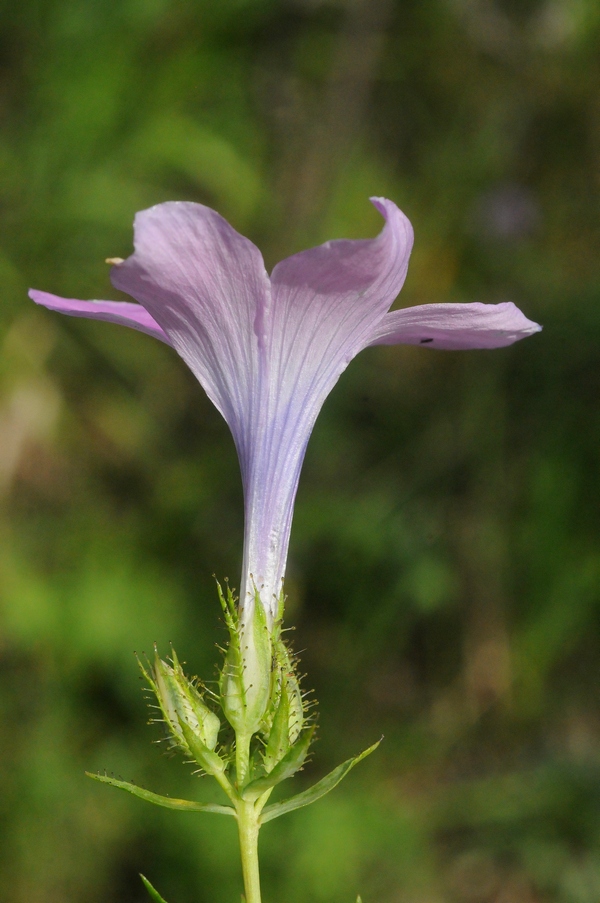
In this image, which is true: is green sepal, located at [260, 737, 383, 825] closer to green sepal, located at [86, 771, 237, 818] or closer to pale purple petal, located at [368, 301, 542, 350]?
green sepal, located at [86, 771, 237, 818]

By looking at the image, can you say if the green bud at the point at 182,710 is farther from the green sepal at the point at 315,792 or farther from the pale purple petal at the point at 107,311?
the pale purple petal at the point at 107,311

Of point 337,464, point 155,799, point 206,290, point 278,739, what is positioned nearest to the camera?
point 155,799

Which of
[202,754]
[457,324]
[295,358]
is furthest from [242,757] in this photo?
[457,324]

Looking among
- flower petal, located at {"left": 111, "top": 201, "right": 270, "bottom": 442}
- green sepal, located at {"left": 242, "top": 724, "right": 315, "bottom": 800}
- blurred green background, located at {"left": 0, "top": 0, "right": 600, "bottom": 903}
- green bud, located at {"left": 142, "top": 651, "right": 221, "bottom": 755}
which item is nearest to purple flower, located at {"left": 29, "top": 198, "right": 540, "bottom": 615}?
flower petal, located at {"left": 111, "top": 201, "right": 270, "bottom": 442}

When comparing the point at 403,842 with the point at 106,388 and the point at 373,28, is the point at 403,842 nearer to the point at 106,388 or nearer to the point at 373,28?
the point at 106,388

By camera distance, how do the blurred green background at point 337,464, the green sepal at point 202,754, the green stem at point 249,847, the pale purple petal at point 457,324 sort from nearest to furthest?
the green stem at point 249,847 → the green sepal at point 202,754 → the pale purple petal at point 457,324 → the blurred green background at point 337,464

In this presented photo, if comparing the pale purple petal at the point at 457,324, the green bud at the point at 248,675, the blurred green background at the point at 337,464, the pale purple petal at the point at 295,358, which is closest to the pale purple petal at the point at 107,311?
the pale purple petal at the point at 295,358

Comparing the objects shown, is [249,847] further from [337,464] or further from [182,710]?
[337,464]
